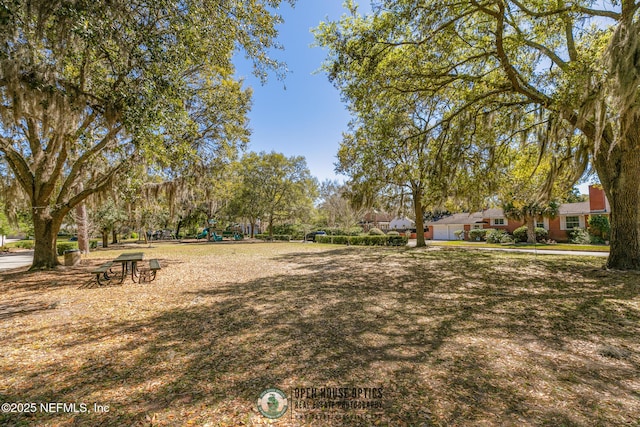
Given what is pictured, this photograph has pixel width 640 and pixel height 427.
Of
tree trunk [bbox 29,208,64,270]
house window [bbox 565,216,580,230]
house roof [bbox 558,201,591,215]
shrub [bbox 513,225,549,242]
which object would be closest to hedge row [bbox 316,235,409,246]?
shrub [bbox 513,225,549,242]

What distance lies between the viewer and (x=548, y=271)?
25.8ft

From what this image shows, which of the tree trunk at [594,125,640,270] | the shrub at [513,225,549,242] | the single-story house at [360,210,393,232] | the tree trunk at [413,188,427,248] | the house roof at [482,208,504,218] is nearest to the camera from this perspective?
the tree trunk at [594,125,640,270]

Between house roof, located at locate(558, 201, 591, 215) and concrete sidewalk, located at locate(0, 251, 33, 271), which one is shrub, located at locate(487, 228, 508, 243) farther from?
concrete sidewalk, located at locate(0, 251, 33, 271)

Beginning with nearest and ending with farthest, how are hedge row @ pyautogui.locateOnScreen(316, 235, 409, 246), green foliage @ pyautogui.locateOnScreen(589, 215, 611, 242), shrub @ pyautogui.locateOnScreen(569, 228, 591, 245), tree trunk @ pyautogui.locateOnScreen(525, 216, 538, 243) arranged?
green foliage @ pyautogui.locateOnScreen(589, 215, 611, 242)
hedge row @ pyautogui.locateOnScreen(316, 235, 409, 246)
shrub @ pyautogui.locateOnScreen(569, 228, 591, 245)
tree trunk @ pyautogui.locateOnScreen(525, 216, 538, 243)

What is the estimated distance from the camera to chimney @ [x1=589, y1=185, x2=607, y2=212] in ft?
69.7

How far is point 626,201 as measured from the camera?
7.21 m

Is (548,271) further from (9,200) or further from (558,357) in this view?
(9,200)

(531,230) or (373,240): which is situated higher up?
(531,230)

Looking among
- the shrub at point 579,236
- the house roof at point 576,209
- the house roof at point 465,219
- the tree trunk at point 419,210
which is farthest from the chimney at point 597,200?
the tree trunk at point 419,210

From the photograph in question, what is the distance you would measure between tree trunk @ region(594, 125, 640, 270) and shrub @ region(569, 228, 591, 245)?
18.1 meters

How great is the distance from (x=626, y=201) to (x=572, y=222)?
70.5 feet

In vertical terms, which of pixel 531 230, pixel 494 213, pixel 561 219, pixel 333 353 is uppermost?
pixel 494 213

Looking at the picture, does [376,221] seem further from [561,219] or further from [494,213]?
[561,219]

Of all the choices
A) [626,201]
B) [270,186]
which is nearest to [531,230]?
[626,201]
